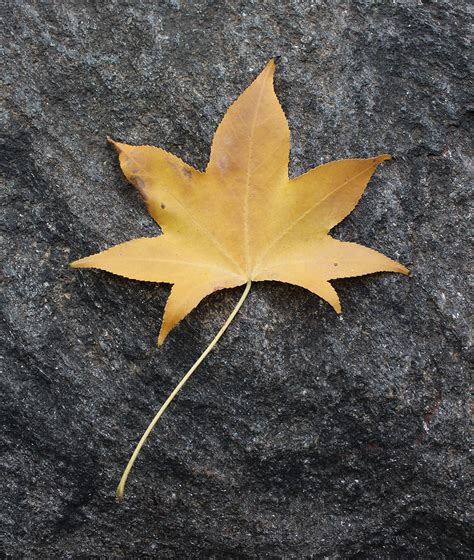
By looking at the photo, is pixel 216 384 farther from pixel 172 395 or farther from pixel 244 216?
pixel 244 216

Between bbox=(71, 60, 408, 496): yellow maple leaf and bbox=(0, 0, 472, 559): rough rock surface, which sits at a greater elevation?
bbox=(71, 60, 408, 496): yellow maple leaf

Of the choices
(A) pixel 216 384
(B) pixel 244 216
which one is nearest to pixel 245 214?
(B) pixel 244 216

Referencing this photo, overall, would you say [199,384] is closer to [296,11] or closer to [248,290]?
[248,290]

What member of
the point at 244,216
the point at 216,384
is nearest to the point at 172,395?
the point at 216,384

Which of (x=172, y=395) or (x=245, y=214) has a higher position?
(x=245, y=214)

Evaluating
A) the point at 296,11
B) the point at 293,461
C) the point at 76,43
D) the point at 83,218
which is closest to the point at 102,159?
the point at 83,218
